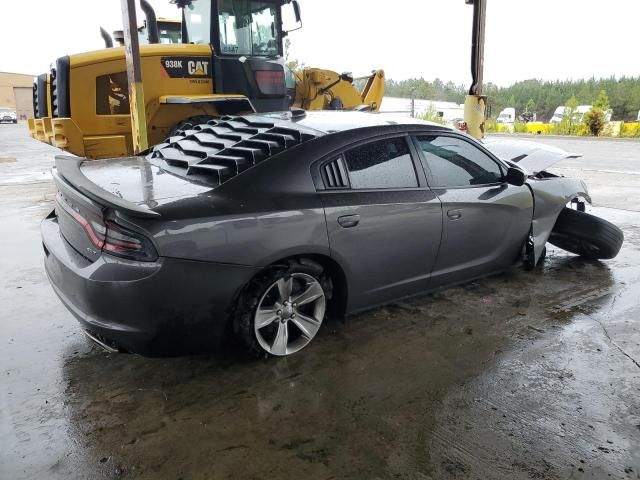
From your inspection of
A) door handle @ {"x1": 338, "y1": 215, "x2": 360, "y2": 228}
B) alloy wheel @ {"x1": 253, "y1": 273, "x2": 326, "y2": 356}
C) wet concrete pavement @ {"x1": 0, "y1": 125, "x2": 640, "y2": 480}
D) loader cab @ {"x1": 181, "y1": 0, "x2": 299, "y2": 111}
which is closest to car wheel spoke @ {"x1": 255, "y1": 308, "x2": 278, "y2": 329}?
alloy wheel @ {"x1": 253, "y1": 273, "x2": 326, "y2": 356}

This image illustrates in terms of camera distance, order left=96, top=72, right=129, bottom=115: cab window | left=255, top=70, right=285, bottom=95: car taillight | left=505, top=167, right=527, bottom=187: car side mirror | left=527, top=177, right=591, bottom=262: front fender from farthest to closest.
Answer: left=255, top=70, right=285, bottom=95: car taillight
left=96, top=72, right=129, bottom=115: cab window
left=527, top=177, right=591, bottom=262: front fender
left=505, top=167, right=527, bottom=187: car side mirror

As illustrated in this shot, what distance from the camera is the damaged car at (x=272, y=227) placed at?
97.2 inches

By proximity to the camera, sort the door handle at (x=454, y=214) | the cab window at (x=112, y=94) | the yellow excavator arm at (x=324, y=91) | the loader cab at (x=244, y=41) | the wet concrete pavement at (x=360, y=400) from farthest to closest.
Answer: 1. the yellow excavator arm at (x=324, y=91)
2. the loader cab at (x=244, y=41)
3. the cab window at (x=112, y=94)
4. the door handle at (x=454, y=214)
5. the wet concrete pavement at (x=360, y=400)

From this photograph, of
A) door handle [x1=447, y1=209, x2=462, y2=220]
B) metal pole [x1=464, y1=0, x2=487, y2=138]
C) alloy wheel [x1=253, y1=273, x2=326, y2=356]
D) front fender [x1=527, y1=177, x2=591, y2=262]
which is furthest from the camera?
metal pole [x1=464, y1=0, x2=487, y2=138]

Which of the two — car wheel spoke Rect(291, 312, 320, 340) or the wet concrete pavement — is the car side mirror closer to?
the wet concrete pavement

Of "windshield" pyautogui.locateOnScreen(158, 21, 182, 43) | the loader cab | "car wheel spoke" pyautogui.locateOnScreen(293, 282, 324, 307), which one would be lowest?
"car wheel spoke" pyautogui.locateOnScreen(293, 282, 324, 307)

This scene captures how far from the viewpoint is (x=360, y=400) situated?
263 cm

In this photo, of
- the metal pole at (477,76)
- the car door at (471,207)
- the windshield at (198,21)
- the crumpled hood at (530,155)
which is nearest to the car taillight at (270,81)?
the windshield at (198,21)

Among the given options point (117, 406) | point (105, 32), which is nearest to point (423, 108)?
point (105, 32)

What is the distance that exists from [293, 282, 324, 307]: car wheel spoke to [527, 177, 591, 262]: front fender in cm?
222

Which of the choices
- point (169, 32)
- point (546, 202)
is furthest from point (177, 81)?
point (546, 202)

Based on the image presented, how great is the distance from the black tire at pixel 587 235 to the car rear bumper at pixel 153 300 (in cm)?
348

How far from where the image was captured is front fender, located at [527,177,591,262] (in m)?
4.21

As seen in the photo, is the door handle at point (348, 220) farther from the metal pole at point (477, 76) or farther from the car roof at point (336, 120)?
the metal pole at point (477, 76)
